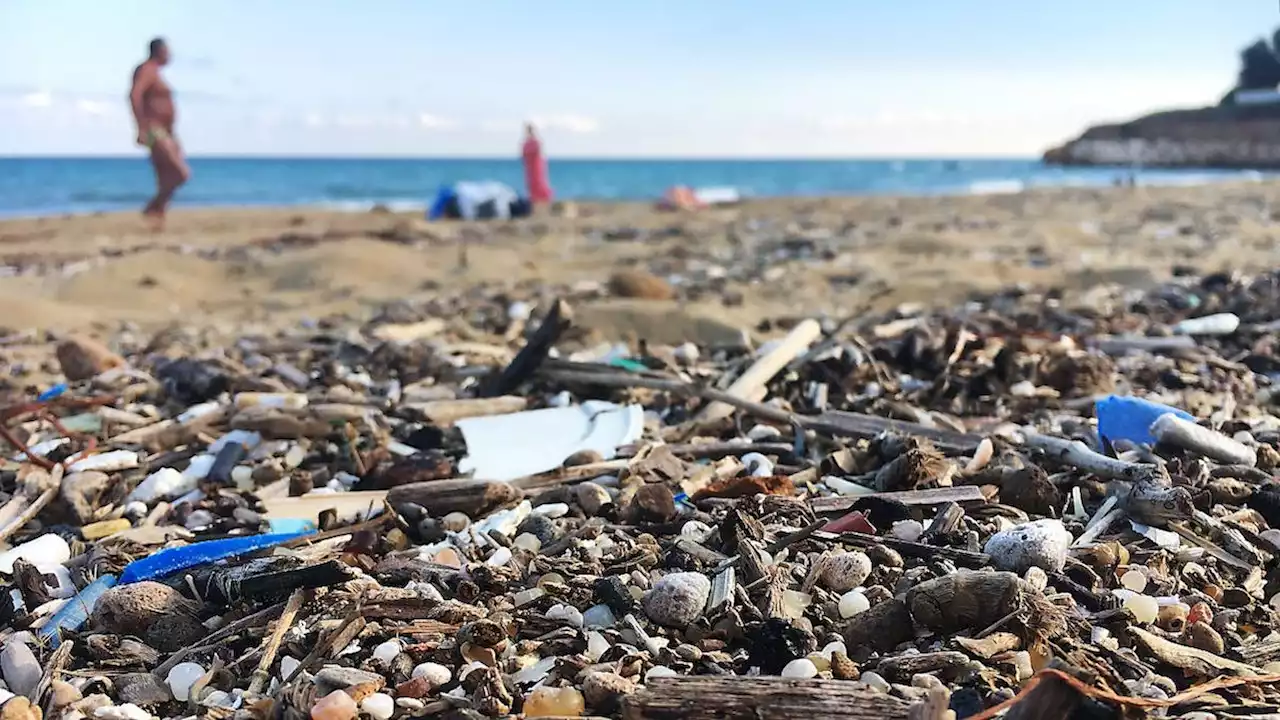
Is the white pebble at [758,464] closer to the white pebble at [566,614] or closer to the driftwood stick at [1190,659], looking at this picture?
the white pebble at [566,614]

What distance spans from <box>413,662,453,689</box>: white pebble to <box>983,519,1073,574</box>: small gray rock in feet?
3.65

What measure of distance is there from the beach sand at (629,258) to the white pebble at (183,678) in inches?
144

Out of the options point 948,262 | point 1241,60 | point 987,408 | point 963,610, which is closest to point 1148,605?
point 963,610

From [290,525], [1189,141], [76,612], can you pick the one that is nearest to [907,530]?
[290,525]

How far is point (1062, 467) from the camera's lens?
250cm

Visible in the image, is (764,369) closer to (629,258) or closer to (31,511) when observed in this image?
(31,511)

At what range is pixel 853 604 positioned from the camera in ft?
5.92

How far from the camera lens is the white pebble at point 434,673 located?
65.0 inches

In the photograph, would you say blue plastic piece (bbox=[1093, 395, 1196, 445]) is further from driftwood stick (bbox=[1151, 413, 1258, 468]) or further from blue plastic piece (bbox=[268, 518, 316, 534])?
blue plastic piece (bbox=[268, 518, 316, 534])

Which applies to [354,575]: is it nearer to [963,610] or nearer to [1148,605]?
[963,610]

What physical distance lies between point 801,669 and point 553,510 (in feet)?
3.21

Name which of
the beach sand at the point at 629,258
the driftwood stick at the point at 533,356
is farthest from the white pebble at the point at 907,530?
the beach sand at the point at 629,258

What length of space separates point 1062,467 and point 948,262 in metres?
5.14

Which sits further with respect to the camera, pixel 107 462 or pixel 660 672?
pixel 107 462
